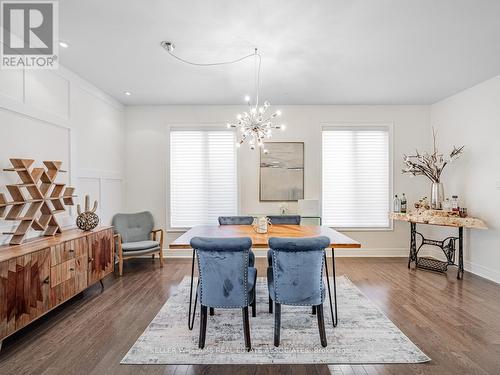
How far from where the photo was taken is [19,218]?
2463 millimetres

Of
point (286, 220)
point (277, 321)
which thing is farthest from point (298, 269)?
point (286, 220)

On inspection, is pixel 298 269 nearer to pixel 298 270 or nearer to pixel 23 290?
pixel 298 270

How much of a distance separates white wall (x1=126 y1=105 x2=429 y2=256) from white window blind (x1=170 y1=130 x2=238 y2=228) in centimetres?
18

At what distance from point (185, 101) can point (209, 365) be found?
13.3ft

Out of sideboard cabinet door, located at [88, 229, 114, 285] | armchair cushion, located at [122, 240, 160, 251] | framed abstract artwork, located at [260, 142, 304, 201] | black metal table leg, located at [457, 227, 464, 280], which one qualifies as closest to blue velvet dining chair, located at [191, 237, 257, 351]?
Result: sideboard cabinet door, located at [88, 229, 114, 285]

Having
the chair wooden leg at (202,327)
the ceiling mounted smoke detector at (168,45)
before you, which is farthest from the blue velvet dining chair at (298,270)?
the ceiling mounted smoke detector at (168,45)

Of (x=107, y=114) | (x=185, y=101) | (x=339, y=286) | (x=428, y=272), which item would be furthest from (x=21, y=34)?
(x=428, y=272)

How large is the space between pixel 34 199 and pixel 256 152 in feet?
10.9

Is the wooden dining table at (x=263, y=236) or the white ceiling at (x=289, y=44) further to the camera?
the wooden dining table at (x=263, y=236)

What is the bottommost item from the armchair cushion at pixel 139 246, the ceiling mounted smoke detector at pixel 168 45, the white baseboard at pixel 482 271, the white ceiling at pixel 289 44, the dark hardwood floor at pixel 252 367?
Answer: the dark hardwood floor at pixel 252 367

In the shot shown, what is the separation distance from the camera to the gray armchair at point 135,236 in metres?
3.95

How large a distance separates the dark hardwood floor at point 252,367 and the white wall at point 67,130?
40.9 inches

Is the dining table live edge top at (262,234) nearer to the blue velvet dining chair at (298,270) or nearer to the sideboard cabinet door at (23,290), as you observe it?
the blue velvet dining chair at (298,270)

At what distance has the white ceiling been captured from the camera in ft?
7.30
